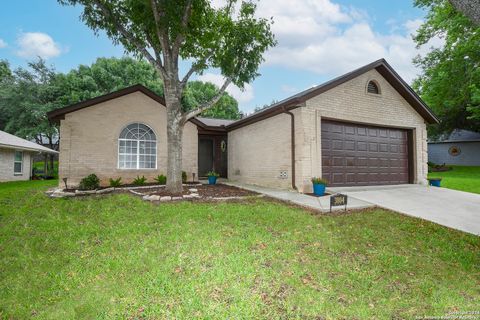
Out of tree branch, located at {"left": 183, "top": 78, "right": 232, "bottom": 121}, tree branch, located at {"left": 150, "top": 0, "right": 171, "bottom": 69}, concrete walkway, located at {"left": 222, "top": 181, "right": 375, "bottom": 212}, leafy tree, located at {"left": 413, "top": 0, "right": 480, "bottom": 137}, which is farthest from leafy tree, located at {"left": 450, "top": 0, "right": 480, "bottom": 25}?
leafy tree, located at {"left": 413, "top": 0, "right": 480, "bottom": 137}

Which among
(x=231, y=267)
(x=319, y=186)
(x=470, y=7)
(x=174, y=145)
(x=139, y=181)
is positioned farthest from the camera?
(x=139, y=181)

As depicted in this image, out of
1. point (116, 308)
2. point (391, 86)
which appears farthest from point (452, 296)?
point (391, 86)

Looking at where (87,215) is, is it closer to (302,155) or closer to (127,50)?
(302,155)

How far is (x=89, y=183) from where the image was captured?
32.8ft

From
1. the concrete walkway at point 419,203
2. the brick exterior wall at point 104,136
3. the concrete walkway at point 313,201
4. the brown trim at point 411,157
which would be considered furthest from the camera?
the brown trim at point 411,157

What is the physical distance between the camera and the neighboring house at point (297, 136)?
9.36 metres

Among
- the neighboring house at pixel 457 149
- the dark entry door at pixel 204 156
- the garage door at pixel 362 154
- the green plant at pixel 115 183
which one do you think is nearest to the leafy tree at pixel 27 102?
the dark entry door at pixel 204 156

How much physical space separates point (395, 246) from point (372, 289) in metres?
1.83

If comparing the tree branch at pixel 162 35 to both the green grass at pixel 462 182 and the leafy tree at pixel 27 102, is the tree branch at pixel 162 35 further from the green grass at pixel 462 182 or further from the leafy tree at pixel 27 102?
the leafy tree at pixel 27 102

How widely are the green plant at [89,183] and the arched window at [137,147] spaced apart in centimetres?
129

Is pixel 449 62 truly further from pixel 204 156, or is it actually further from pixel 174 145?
pixel 174 145

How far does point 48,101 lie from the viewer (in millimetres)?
23281

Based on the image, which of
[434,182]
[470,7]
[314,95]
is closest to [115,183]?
[314,95]

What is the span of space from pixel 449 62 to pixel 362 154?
1486 cm
